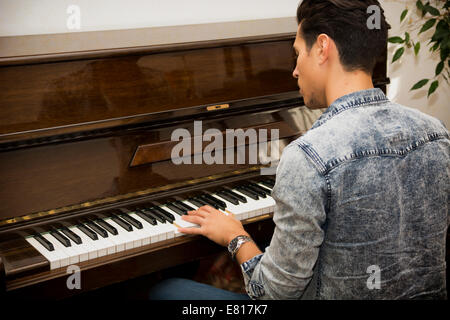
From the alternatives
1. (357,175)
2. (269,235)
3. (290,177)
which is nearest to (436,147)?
(357,175)

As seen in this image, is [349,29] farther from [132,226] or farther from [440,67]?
[440,67]

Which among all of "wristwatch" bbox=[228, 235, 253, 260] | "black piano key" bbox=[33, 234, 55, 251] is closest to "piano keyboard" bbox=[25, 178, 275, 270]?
"black piano key" bbox=[33, 234, 55, 251]

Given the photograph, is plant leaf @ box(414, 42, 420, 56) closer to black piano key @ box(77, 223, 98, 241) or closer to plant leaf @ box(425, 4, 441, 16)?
plant leaf @ box(425, 4, 441, 16)

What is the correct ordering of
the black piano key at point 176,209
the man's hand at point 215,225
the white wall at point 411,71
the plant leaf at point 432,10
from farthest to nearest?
the white wall at point 411,71 → the plant leaf at point 432,10 → the black piano key at point 176,209 → the man's hand at point 215,225

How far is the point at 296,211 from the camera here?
1.26 meters

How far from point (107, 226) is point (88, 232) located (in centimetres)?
7

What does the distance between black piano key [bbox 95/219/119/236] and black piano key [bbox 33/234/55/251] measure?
201 mm

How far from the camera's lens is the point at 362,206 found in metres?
1.26

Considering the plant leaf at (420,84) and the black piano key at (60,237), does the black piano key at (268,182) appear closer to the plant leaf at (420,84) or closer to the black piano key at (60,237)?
the black piano key at (60,237)

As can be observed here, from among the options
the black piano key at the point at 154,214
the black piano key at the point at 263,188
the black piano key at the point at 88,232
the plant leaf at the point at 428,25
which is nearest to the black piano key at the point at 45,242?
the black piano key at the point at 88,232

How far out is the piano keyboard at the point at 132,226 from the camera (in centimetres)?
175

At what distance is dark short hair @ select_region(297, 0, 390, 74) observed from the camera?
1347mm

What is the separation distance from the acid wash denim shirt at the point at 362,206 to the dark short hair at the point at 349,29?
0.09 metres

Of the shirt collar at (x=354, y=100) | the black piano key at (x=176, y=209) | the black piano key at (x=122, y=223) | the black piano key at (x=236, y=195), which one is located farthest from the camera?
the black piano key at (x=236, y=195)
